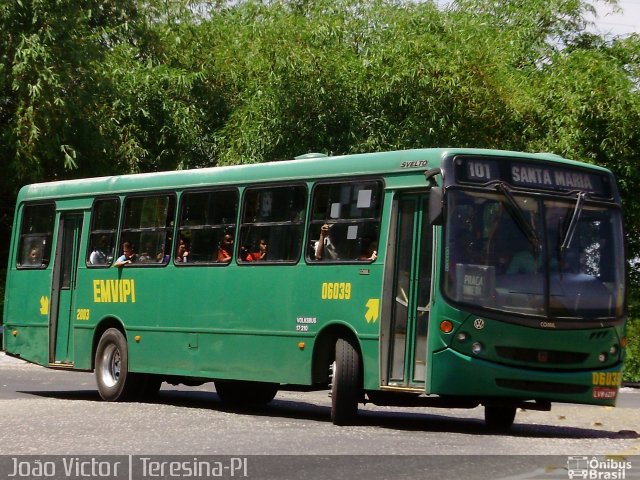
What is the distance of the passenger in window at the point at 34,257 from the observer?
21500mm

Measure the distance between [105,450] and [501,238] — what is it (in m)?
4.78

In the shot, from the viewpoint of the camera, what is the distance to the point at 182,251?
18828 mm

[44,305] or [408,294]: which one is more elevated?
[408,294]

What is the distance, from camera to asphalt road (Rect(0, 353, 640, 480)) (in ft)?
38.1

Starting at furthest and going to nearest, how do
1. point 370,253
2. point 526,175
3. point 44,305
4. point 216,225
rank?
point 44,305 → point 216,225 → point 370,253 → point 526,175

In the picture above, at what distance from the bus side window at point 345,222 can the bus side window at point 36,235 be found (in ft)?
20.1

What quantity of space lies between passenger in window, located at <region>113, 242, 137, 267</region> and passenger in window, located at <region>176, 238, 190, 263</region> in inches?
43.2

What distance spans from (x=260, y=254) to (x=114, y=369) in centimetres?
358

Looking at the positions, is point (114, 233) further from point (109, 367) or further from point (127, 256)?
point (109, 367)

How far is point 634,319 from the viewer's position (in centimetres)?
3008

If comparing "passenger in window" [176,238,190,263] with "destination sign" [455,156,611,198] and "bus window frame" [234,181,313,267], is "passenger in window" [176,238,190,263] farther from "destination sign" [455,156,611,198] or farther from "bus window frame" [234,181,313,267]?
"destination sign" [455,156,611,198]

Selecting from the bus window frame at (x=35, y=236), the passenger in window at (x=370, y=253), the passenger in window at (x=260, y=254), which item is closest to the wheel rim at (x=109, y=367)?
the bus window frame at (x=35, y=236)

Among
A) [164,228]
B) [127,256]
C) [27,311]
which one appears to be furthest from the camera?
[27,311]

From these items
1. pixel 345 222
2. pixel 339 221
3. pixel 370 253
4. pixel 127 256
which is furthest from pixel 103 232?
pixel 370 253
